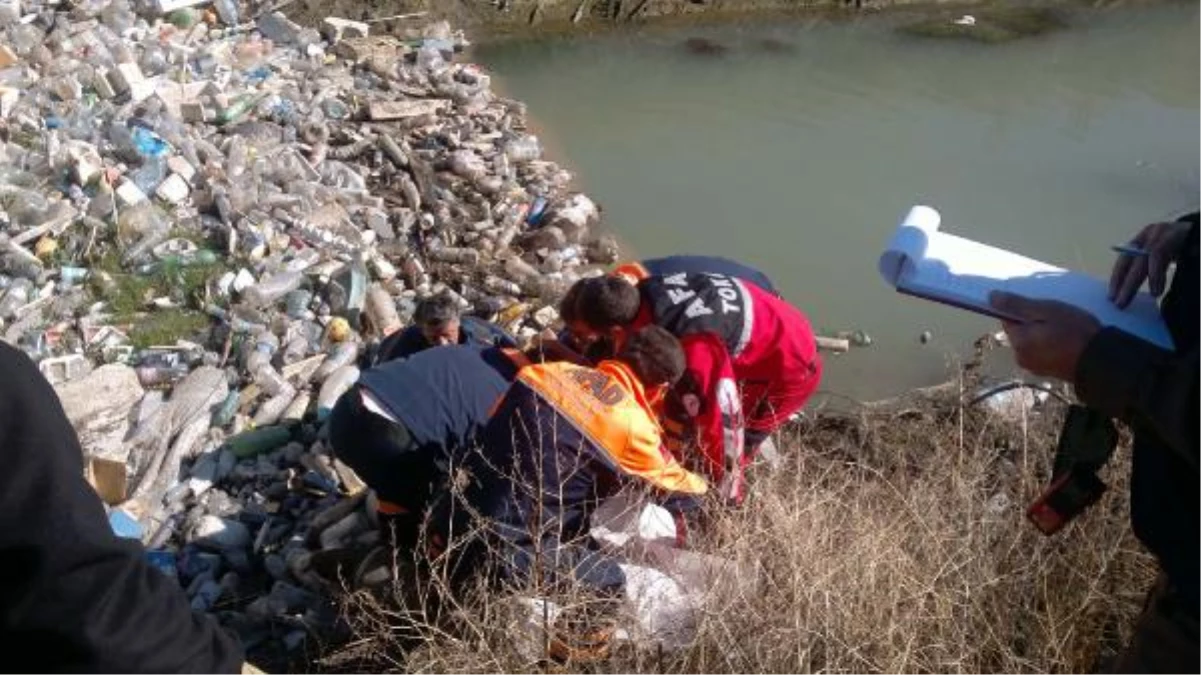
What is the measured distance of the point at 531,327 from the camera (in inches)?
245

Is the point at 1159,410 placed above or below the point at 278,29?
above

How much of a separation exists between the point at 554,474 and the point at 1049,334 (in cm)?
168

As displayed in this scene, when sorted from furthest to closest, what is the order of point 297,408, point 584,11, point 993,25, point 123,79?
1. point 993,25
2. point 584,11
3. point 123,79
4. point 297,408

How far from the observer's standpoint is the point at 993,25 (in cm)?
1209

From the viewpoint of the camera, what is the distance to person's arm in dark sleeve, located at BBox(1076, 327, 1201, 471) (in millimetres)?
1640

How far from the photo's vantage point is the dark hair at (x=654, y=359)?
3.67m

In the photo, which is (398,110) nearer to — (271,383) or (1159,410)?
(271,383)

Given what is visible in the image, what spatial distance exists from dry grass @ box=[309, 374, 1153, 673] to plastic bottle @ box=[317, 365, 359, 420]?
1.68 metres

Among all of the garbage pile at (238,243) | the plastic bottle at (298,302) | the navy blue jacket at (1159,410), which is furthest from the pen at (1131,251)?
the plastic bottle at (298,302)

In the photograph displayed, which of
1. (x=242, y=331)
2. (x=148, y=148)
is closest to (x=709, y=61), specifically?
(x=148, y=148)

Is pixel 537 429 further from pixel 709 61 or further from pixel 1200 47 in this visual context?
pixel 1200 47

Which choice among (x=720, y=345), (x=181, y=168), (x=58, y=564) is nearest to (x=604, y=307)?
(x=720, y=345)

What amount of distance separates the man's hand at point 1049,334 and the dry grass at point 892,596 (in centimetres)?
101

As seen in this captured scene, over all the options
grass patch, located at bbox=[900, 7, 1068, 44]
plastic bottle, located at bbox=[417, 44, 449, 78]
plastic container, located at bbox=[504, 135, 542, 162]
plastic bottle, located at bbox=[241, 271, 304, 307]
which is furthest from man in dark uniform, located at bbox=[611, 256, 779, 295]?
grass patch, located at bbox=[900, 7, 1068, 44]
